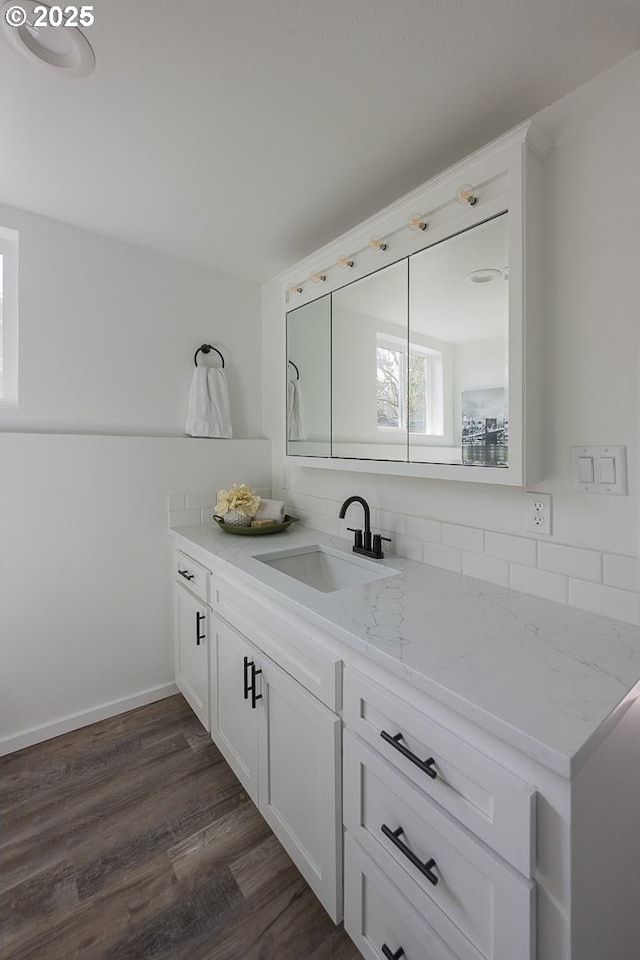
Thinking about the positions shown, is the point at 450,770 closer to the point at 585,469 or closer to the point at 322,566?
the point at 585,469

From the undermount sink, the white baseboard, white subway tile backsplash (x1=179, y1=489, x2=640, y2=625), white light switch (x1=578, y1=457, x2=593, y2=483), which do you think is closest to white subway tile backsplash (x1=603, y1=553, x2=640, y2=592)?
white subway tile backsplash (x1=179, y1=489, x2=640, y2=625)

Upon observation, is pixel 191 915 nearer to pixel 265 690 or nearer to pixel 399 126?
pixel 265 690

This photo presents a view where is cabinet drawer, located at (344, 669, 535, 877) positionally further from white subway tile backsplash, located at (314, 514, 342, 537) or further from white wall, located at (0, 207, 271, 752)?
white wall, located at (0, 207, 271, 752)

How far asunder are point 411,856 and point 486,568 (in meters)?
0.80

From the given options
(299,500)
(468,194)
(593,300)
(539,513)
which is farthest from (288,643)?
(468,194)

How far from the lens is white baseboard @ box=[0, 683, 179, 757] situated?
6.06 feet

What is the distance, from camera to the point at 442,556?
5.09 feet

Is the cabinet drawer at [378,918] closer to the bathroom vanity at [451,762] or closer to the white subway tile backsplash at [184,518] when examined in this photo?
the bathroom vanity at [451,762]

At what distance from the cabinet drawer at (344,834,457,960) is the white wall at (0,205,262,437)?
1928 millimetres

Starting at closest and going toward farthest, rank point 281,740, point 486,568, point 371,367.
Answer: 1. point 281,740
2. point 486,568
3. point 371,367

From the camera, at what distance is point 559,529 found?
4.02ft

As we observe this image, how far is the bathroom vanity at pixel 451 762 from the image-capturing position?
681mm

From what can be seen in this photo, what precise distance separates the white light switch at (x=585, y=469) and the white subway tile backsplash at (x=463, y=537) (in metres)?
0.36

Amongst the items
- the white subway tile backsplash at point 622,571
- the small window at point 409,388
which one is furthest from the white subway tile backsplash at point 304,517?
the white subway tile backsplash at point 622,571
